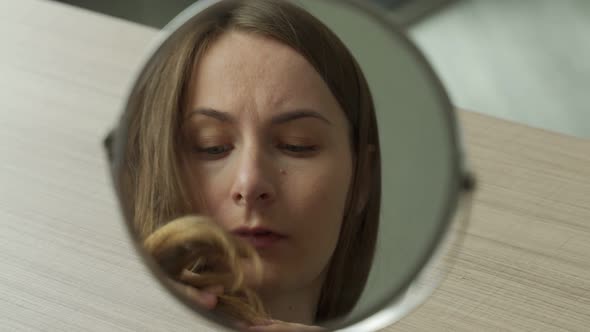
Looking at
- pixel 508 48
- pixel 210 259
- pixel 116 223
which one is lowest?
pixel 508 48

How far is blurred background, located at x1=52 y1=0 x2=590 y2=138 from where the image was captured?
5.44 ft

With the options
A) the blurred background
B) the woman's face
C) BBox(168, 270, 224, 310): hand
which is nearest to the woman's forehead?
the woman's face

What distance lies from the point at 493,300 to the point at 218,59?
0.28 m

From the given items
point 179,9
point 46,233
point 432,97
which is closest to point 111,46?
point 46,233

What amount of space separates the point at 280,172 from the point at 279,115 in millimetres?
38

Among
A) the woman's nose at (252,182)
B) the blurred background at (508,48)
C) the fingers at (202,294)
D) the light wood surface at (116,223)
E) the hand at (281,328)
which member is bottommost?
the blurred background at (508,48)

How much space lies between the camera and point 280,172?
66 cm

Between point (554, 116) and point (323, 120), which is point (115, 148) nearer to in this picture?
point (323, 120)

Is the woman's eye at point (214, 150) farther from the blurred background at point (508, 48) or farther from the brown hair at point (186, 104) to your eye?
the blurred background at point (508, 48)

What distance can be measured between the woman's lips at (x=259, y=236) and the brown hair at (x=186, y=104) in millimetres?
41

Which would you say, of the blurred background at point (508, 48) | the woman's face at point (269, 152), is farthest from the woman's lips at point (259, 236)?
the blurred background at point (508, 48)

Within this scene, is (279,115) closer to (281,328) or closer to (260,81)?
(260,81)

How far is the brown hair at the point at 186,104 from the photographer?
0.67m

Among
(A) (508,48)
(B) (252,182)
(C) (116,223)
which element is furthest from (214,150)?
(A) (508,48)
